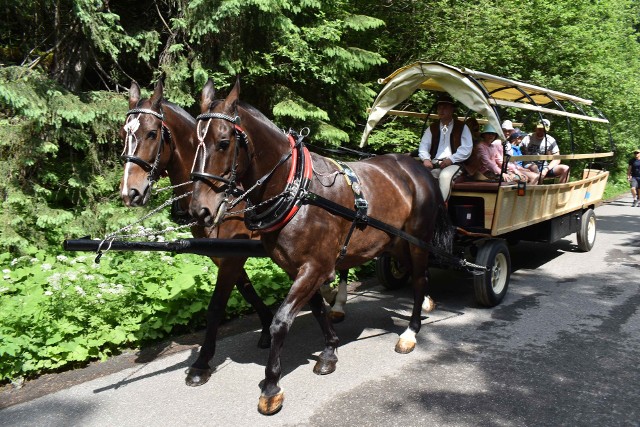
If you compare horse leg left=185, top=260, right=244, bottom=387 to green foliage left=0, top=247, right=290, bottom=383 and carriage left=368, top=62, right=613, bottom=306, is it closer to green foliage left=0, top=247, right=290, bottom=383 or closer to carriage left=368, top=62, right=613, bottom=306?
green foliage left=0, top=247, right=290, bottom=383

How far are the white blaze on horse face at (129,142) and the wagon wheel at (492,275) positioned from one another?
3.92m

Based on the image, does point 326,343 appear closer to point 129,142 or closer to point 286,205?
point 286,205

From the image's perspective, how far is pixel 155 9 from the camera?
938 centimetres

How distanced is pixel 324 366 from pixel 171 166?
2.20 metres

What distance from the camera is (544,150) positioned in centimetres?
831

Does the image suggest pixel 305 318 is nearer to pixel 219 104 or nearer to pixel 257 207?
pixel 257 207

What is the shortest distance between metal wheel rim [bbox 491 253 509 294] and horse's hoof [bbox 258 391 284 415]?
359cm

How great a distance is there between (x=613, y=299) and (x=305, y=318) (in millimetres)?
3823

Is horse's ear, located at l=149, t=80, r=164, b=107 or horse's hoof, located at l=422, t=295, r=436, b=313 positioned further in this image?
horse's hoof, located at l=422, t=295, r=436, b=313

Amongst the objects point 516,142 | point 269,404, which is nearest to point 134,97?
point 269,404

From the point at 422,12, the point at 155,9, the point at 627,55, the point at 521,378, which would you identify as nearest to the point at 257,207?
the point at 521,378

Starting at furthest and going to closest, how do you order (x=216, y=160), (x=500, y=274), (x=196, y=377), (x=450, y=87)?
(x=500, y=274) < (x=450, y=87) < (x=196, y=377) < (x=216, y=160)

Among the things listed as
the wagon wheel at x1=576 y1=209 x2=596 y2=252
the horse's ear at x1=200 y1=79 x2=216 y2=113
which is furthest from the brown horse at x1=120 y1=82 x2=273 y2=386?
the wagon wheel at x1=576 y1=209 x2=596 y2=252

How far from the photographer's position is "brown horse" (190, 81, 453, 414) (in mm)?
3523
